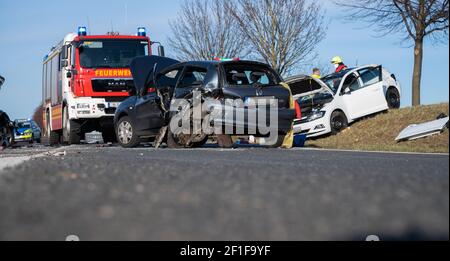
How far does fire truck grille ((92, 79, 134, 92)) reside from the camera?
20.0 metres

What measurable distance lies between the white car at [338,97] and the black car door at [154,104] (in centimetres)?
444

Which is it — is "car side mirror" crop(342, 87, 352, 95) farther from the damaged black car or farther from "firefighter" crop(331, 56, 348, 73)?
the damaged black car

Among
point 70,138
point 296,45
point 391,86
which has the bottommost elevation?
point 70,138

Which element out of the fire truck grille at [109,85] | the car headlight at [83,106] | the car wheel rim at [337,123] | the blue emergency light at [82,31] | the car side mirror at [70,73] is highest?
the blue emergency light at [82,31]

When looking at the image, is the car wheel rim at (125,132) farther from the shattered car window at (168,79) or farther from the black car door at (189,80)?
the black car door at (189,80)

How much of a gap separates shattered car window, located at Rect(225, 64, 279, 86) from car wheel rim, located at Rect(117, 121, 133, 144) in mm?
3231

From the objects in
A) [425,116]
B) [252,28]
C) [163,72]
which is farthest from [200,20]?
[163,72]

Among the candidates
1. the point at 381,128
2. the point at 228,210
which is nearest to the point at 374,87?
the point at 381,128

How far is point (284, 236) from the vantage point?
8.84 ft

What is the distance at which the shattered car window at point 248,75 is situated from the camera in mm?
14146

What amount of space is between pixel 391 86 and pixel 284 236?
19862 millimetres

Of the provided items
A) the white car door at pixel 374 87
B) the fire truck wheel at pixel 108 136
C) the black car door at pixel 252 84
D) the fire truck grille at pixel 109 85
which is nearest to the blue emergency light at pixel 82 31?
the fire truck grille at pixel 109 85

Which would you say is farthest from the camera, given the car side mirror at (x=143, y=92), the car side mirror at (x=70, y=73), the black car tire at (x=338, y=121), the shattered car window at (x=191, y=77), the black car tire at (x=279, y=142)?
the car side mirror at (x=70, y=73)
